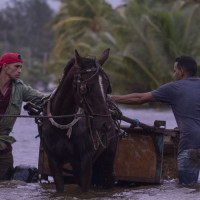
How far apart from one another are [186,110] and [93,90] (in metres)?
1.30

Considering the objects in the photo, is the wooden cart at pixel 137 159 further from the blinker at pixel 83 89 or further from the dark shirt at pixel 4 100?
the blinker at pixel 83 89

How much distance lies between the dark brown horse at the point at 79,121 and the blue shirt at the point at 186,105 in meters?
0.82

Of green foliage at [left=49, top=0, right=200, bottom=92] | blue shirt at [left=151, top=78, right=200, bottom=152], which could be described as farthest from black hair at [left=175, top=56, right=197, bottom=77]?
green foliage at [left=49, top=0, right=200, bottom=92]

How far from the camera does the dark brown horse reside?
6.05 metres

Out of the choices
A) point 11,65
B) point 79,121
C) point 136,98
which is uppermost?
point 11,65

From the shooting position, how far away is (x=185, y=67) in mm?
7016

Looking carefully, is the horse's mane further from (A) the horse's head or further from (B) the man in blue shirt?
(B) the man in blue shirt

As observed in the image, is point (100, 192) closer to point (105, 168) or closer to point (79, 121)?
point (105, 168)

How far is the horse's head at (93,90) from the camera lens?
235 inches

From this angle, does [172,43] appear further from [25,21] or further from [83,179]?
[25,21]

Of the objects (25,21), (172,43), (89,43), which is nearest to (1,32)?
(25,21)

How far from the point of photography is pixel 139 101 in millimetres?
7082

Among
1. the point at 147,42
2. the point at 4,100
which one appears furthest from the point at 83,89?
the point at 147,42

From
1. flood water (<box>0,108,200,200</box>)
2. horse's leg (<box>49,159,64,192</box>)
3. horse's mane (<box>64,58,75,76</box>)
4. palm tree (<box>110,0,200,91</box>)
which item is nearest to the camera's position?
horse's mane (<box>64,58,75,76</box>)
